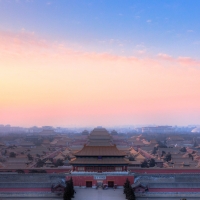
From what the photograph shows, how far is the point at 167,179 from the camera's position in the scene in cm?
2453

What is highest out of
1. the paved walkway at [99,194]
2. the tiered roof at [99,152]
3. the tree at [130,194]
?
the tiered roof at [99,152]

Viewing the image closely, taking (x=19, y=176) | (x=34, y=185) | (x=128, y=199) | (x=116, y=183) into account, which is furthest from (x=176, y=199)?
Result: (x=19, y=176)

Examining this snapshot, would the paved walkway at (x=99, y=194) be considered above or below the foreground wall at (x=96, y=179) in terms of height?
below

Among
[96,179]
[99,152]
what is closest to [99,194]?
[96,179]

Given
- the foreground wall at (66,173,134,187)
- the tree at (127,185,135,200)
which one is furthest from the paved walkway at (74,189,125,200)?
the foreground wall at (66,173,134,187)

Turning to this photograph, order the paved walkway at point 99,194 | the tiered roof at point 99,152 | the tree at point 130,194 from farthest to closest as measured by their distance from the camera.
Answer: the tiered roof at point 99,152 < the paved walkway at point 99,194 < the tree at point 130,194

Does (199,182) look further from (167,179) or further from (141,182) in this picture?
(141,182)

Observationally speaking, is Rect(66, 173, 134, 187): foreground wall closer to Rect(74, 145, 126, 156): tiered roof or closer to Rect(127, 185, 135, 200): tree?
Rect(74, 145, 126, 156): tiered roof

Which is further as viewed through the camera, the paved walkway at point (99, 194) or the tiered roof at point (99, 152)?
the tiered roof at point (99, 152)

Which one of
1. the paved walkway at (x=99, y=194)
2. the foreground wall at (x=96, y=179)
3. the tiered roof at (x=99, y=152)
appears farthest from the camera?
the tiered roof at (x=99, y=152)

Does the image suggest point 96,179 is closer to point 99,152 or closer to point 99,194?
point 99,152

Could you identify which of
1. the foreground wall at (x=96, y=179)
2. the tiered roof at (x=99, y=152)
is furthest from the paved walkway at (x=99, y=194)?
the tiered roof at (x=99, y=152)

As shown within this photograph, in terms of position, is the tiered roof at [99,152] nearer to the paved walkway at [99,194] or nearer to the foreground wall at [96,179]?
the foreground wall at [96,179]

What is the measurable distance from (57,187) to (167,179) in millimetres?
8897
